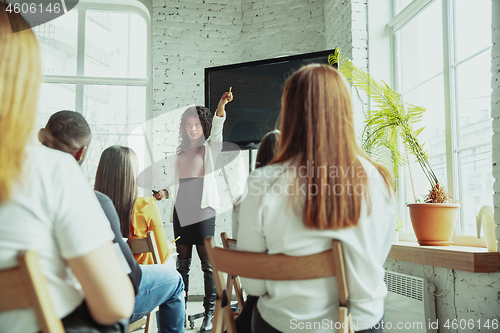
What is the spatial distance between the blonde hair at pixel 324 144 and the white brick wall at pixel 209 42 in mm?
2992

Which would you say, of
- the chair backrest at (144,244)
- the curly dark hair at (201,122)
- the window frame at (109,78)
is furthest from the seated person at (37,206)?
the window frame at (109,78)

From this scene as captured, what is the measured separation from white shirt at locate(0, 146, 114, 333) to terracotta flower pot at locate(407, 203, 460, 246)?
193 centimetres

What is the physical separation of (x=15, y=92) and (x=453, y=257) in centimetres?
200

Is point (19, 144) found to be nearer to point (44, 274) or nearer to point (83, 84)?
point (44, 274)

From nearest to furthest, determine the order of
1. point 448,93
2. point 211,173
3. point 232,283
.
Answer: point 232,283
point 448,93
point 211,173

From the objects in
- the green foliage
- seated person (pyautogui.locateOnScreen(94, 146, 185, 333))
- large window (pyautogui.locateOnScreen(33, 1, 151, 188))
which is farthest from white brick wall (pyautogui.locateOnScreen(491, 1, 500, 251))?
large window (pyautogui.locateOnScreen(33, 1, 151, 188))

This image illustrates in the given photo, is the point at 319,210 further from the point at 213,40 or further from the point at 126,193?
the point at 213,40

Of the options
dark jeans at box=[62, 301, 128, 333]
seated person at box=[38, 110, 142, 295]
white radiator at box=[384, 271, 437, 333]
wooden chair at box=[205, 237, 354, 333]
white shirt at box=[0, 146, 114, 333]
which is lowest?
white radiator at box=[384, 271, 437, 333]

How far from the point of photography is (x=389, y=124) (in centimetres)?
256

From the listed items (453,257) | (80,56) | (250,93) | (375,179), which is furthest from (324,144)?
(80,56)

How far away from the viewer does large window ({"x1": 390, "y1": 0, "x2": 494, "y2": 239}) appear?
7.39 feet

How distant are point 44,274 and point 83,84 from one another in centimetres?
424

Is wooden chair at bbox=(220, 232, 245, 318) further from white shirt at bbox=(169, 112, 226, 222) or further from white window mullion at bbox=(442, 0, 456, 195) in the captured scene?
white window mullion at bbox=(442, 0, 456, 195)

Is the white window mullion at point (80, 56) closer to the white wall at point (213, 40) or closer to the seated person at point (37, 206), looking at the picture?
the white wall at point (213, 40)
